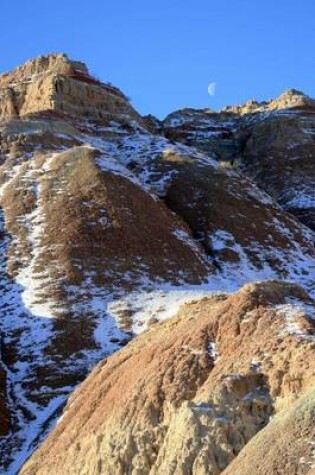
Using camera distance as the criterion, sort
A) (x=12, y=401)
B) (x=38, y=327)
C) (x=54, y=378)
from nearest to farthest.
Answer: (x=12, y=401)
(x=54, y=378)
(x=38, y=327)

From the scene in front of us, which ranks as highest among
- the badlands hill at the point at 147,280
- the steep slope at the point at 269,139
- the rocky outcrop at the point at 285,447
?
the steep slope at the point at 269,139

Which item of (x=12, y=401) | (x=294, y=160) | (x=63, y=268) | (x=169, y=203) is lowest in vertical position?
(x=12, y=401)

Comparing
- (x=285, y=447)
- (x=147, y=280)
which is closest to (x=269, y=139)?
(x=147, y=280)

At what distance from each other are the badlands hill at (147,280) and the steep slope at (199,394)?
0.04 metres

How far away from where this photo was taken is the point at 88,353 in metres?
34.1

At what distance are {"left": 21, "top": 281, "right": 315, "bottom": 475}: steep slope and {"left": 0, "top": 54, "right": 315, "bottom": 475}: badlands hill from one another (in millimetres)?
38

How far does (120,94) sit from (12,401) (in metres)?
58.9

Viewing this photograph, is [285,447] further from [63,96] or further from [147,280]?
[63,96]

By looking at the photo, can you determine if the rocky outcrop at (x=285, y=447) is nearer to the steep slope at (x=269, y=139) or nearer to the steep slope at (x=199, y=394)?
the steep slope at (x=199, y=394)

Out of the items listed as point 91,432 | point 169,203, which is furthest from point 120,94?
point 91,432

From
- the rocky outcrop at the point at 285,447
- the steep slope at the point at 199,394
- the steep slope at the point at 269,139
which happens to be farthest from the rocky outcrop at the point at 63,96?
the rocky outcrop at the point at 285,447

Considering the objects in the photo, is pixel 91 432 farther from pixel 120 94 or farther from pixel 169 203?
pixel 120 94

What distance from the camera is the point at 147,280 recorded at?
4238 cm

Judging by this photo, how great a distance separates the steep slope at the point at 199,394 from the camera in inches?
603
